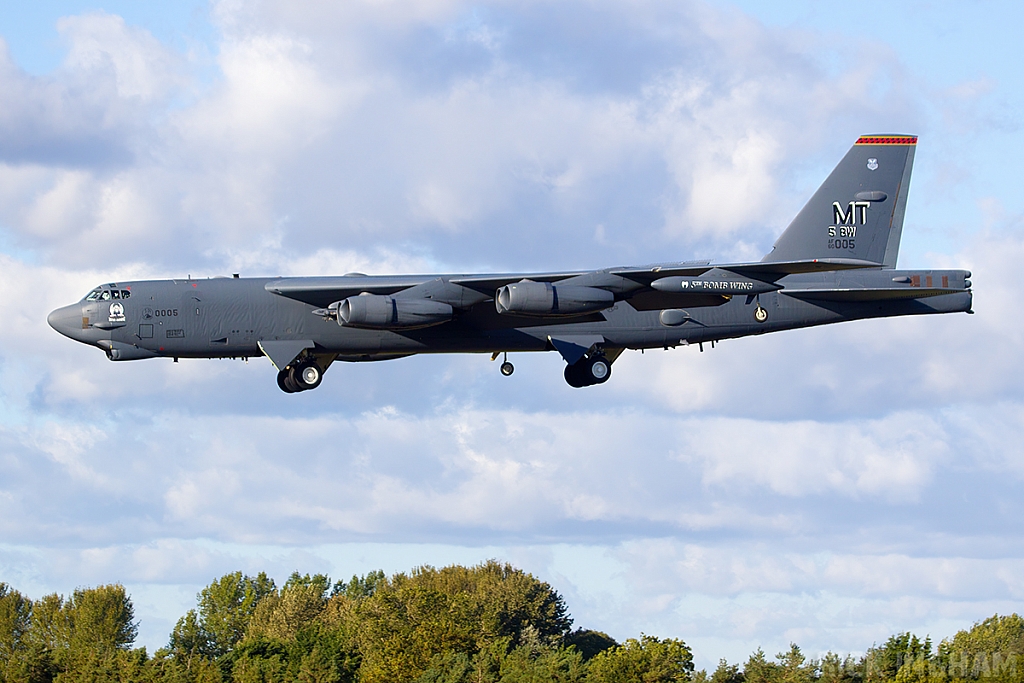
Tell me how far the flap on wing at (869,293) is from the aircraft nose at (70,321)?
68.5 feet

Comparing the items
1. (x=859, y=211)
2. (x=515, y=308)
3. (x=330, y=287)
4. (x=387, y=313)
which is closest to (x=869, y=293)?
(x=859, y=211)

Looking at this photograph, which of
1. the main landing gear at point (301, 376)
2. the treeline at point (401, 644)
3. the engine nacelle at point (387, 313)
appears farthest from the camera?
the treeline at point (401, 644)

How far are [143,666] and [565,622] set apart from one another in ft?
122

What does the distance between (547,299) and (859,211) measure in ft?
40.4

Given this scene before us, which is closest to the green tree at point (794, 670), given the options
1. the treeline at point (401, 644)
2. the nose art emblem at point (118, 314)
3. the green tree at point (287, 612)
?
the treeline at point (401, 644)

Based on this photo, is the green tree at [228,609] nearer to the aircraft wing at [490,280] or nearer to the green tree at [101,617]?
the green tree at [101,617]

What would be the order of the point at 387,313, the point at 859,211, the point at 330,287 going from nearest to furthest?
the point at 387,313 → the point at 330,287 → the point at 859,211

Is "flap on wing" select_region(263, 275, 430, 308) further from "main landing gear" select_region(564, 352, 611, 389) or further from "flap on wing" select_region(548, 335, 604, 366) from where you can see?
"main landing gear" select_region(564, 352, 611, 389)

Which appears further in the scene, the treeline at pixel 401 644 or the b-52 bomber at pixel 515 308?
the treeline at pixel 401 644

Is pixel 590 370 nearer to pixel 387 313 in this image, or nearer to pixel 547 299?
pixel 547 299

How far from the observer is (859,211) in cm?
4734

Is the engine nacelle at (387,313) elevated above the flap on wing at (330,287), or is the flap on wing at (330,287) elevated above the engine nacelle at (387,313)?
the flap on wing at (330,287)

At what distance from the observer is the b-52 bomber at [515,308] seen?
41469mm

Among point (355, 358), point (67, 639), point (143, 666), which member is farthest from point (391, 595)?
point (355, 358)
